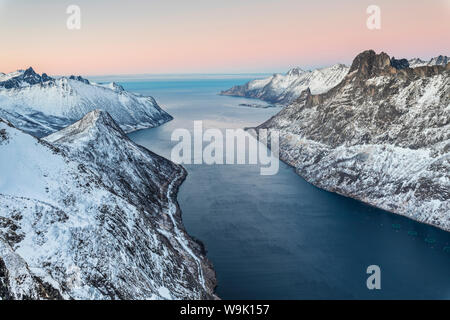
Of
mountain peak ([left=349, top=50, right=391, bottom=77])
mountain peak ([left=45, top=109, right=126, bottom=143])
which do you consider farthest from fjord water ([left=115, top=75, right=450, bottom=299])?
mountain peak ([left=349, top=50, right=391, bottom=77])

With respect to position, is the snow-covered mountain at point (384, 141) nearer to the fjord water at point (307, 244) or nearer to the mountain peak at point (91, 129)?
the fjord water at point (307, 244)

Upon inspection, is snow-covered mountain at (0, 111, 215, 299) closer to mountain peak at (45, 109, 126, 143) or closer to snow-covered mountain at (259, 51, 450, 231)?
mountain peak at (45, 109, 126, 143)

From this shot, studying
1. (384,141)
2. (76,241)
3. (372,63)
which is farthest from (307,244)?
(372,63)

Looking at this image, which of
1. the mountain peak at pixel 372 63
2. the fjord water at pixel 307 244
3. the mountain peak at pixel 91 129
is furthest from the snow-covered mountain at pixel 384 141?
the mountain peak at pixel 91 129

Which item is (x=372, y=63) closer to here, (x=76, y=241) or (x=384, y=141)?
(x=384, y=141)
